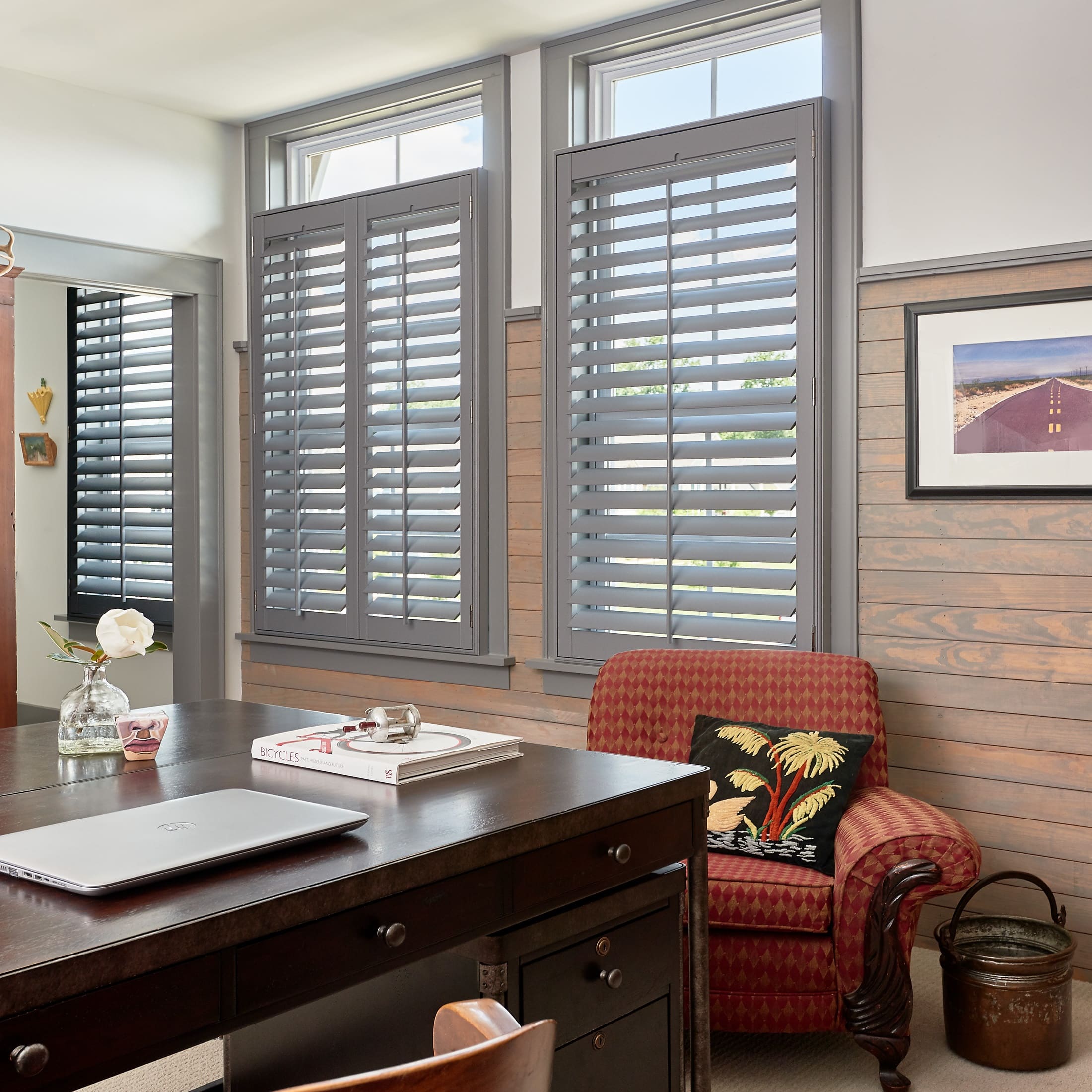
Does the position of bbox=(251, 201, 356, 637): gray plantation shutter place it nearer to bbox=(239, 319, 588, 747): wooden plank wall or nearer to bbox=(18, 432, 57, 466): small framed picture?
bbox=(239, 319, 588, 747): wooden plank wall

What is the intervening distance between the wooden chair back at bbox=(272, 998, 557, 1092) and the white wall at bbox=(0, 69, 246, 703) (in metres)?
3.76

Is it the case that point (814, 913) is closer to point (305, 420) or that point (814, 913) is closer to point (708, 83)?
point (708, 83)

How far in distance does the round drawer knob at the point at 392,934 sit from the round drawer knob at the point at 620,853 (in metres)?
0.39

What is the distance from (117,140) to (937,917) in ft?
12.3

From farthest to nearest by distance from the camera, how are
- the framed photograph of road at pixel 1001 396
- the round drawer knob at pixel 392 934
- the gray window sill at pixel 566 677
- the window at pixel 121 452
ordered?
the window at pixel 121 452, the gray window sill at pixel 566 677, the framed photograph of road at pixel 1001 396, the round drawer knob at pixel 392 934

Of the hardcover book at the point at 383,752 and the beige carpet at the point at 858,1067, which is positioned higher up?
the hardcover book at the point at 383,752

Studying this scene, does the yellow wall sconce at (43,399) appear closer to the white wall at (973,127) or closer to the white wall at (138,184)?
the white wall at (138,184)

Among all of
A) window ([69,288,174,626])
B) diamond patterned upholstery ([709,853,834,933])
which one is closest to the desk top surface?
diamond patterned upholstery ([709,853,834,933])

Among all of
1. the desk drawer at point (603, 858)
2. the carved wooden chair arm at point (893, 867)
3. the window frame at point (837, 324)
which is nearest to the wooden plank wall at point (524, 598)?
Answer: the window frame at point (837, 324)

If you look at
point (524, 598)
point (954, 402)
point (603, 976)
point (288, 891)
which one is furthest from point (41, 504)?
point (288, 891)

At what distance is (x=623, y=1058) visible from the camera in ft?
5.87

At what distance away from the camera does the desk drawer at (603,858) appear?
1562 mm

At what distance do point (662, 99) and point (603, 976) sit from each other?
280 centimetres

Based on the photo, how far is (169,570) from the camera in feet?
16.0
